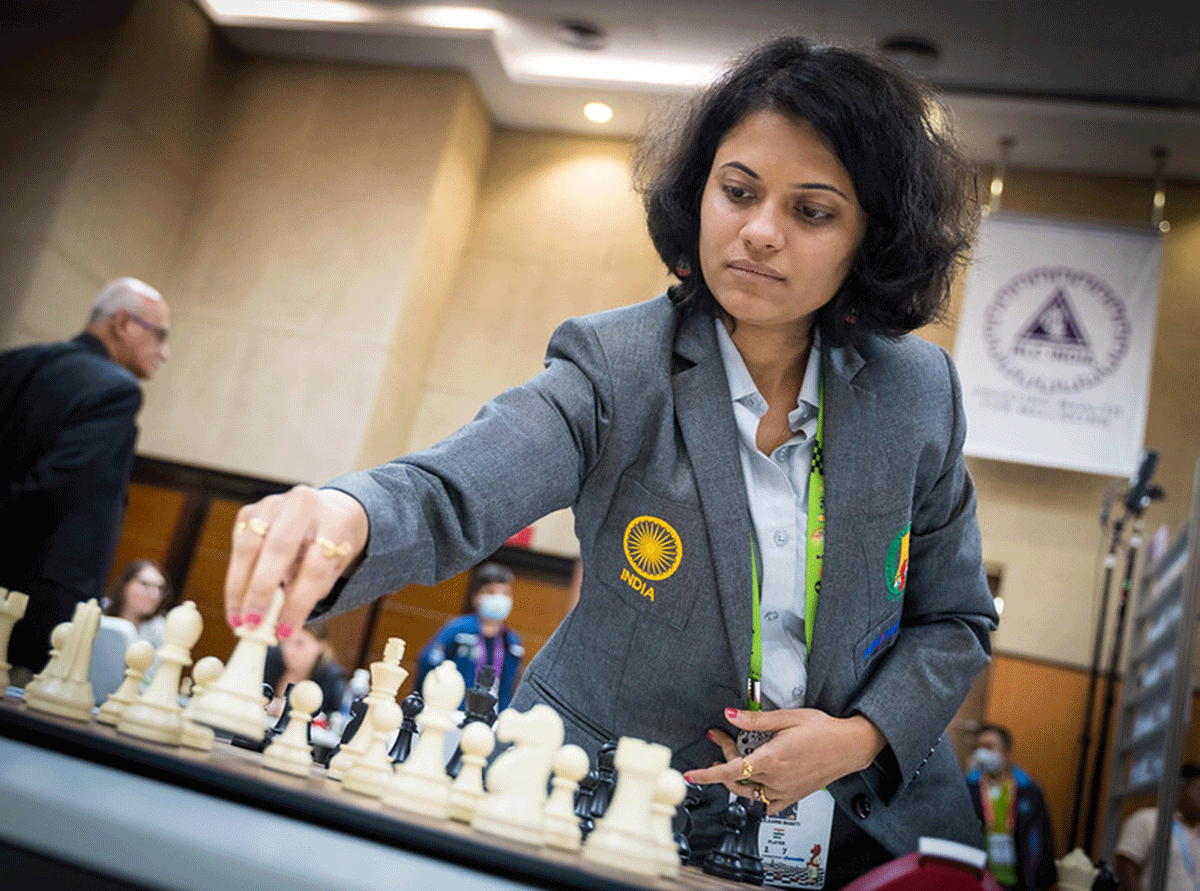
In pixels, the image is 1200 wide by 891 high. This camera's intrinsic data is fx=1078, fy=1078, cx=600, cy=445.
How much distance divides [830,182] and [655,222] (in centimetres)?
28

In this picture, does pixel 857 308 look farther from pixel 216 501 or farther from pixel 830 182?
pixel 216 501

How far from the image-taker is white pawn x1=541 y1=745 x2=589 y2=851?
640mm

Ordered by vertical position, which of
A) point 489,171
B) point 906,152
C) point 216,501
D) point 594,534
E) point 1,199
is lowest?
point 594,534

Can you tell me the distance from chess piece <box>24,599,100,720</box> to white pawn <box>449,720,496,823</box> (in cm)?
26

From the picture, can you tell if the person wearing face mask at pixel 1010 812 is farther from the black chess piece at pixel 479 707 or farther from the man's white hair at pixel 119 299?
the black chess piece at pixel 479 707

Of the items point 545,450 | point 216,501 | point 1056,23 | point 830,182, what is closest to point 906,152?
point 830,182

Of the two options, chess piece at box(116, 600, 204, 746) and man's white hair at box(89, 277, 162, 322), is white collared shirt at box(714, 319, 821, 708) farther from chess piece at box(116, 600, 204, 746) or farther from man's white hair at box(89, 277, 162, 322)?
man's white hair at box(89, 277, 162, 322)

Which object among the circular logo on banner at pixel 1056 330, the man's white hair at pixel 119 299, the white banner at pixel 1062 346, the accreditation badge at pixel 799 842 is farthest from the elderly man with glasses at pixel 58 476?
the circular logo on banner at pixel 1056 330

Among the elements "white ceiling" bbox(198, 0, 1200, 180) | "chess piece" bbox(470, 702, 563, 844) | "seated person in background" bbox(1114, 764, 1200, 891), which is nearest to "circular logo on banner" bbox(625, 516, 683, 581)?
"chess piece" bbox(470, 702, 563, 844)

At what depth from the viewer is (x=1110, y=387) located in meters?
6.41

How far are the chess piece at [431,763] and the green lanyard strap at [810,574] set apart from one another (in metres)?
0.34

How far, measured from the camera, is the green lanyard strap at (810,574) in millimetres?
Answer: 1039

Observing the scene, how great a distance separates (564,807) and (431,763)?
3.9 inches

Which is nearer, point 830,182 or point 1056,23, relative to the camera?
point 830,182
